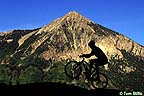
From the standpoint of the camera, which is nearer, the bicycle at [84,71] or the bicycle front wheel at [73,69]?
the bicycle at [84,71]

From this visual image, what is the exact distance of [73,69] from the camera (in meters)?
44.9

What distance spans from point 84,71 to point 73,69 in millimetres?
2170

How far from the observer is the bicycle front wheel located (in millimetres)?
43500

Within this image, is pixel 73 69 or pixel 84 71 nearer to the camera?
pixel 84 71

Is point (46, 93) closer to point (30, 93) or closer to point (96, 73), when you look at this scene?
point (30, 93)

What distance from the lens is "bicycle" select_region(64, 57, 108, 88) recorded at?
4159 cm

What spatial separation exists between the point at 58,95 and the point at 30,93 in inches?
89.5

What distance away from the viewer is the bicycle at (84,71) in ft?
136

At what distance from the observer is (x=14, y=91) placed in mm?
30391

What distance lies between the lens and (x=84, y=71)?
1698 inches

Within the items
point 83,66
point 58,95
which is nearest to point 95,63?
point 83,66

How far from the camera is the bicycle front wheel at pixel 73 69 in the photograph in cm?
4350

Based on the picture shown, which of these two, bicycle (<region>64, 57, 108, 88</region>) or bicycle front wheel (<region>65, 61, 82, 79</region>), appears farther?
bicycle front wheel (<region>65, 61, 82, 79</region>)

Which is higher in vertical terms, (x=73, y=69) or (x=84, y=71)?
(x=73, y=69)
